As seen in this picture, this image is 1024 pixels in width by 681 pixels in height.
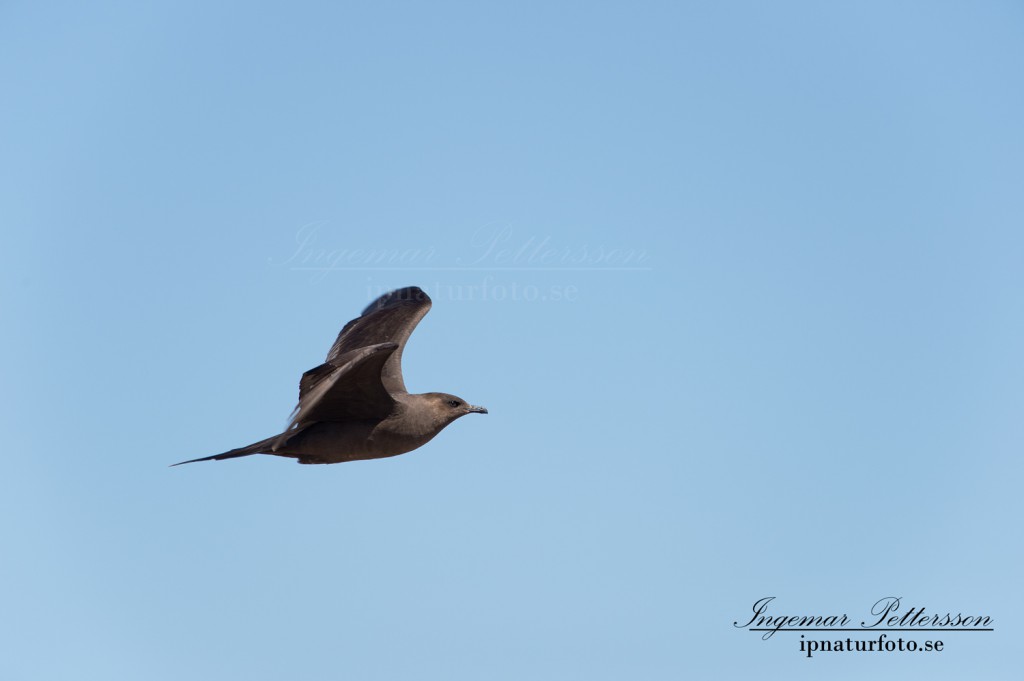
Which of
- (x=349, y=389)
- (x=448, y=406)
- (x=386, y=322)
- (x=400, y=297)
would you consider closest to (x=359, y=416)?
(x=349, y=389)

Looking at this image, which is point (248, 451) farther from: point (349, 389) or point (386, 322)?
point (386, 322)

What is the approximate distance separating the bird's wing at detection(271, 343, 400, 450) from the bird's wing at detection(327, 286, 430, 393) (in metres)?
2.48

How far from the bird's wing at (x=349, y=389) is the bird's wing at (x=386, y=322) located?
248 centimetres

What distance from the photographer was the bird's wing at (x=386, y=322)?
1617 centimetres

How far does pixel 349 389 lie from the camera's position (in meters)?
12.9

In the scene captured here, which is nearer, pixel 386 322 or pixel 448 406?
pixel 448 406

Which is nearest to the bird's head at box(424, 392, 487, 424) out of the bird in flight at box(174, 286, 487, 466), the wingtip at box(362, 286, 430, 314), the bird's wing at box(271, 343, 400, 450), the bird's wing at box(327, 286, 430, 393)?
the bird in flight at box(174, 286, 487, 466)

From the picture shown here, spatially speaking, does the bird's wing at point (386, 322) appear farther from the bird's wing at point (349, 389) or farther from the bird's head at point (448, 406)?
the bird's wing at point (349, 389)

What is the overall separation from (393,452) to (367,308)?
3.96 metres

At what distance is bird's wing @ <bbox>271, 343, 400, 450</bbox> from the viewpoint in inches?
477

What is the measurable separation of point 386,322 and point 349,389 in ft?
11.9

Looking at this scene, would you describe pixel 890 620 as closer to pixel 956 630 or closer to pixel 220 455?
pixel 956 630

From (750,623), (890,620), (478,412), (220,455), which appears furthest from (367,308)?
(890,620)

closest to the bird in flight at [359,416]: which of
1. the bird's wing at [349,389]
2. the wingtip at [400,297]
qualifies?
the bird's wing at [349,389]
